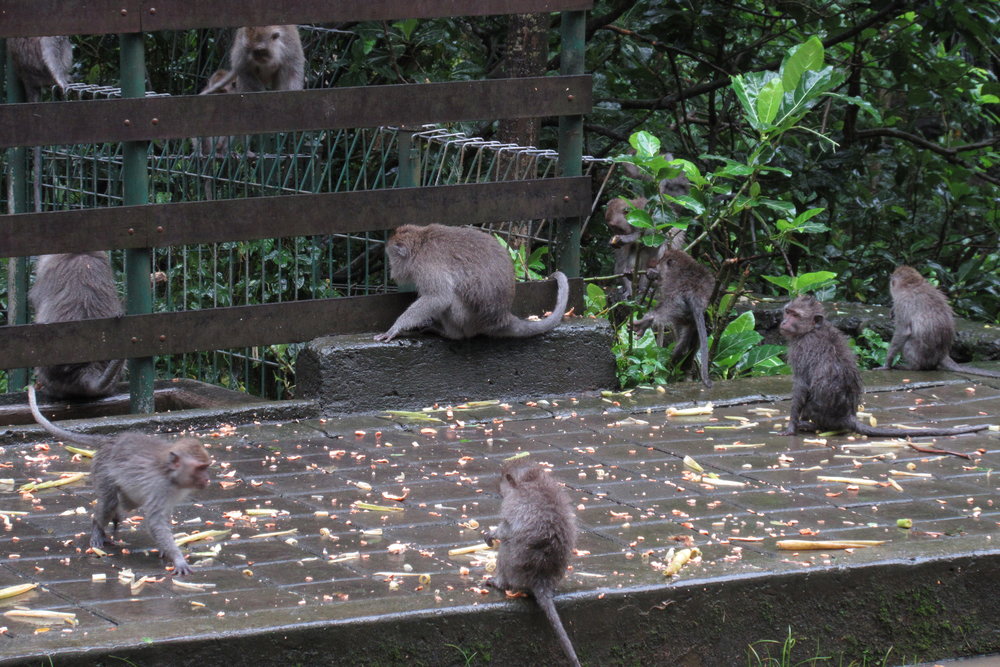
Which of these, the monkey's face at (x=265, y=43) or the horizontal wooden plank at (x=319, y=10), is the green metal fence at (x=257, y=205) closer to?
the horizontal wooden plank at (x=319, y=10)

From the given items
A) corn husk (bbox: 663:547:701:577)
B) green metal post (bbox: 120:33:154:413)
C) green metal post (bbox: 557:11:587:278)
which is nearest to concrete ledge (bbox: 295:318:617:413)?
green metal post (bbox: 557:11:587:278)

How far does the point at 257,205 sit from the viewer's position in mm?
7156

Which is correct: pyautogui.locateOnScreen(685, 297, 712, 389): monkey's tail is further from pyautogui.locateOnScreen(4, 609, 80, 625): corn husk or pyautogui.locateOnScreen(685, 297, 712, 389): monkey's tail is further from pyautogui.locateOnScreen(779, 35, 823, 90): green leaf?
pyautogui.locateOnScreen(4, 609, 80, 625): corn husk

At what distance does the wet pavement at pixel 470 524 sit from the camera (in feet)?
14.2

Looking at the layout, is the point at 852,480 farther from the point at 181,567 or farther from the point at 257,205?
the point at 257,205

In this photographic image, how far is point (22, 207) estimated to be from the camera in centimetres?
871

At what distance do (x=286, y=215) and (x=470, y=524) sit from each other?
258 centimetres

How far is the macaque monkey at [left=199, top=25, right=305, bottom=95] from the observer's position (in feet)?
34.2

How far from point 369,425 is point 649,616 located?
2.84 metres

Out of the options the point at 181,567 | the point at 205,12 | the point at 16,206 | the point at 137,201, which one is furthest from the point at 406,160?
the point at 181,567

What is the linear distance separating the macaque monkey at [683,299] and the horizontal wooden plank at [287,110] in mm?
1290

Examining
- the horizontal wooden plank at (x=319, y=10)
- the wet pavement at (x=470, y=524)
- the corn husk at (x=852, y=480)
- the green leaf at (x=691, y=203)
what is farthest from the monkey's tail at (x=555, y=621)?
the green leaf at (x=691, y=203)

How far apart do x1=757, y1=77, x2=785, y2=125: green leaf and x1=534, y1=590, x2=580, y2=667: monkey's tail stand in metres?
4.63

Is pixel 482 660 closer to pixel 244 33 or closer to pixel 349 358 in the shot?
pixel 349 358
